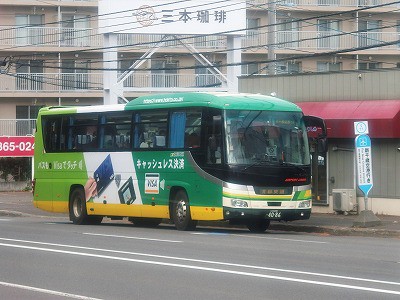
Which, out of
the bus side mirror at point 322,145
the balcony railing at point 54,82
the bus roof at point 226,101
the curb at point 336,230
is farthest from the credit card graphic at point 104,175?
the balcony railing at point 54,82

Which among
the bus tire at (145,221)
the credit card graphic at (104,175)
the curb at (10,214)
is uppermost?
the credit card graphic at (104,175)

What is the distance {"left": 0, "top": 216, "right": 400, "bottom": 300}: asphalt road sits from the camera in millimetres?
12297

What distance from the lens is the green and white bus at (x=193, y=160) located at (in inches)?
905

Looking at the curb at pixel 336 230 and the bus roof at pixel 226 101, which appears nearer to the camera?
the curb at pixel 336 230

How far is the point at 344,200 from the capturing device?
28094mm

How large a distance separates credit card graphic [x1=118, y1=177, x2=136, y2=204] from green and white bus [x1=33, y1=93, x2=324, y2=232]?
1.1 inches

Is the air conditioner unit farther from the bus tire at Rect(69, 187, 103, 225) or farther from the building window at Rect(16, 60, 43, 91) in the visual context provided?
the building window at Rect(16, 60, 43, 91)

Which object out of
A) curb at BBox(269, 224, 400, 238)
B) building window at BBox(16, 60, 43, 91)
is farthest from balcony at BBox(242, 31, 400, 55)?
curb at BBox(269, 224, 400, 238)

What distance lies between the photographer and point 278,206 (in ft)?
76.3

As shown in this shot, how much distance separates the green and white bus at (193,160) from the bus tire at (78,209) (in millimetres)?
41

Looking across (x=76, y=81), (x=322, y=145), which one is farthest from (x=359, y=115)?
(x=76, y=81)

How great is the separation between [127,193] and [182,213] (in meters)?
2.51

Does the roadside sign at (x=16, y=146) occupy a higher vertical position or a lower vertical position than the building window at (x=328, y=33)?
lower

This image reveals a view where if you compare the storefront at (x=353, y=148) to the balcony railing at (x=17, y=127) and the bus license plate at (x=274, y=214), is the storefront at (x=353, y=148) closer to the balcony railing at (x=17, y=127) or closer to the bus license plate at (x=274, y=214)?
the bus license plate at (x=274, y=214)
